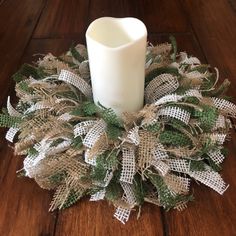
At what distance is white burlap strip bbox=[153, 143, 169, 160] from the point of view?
0.50 metres

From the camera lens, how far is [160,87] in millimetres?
579

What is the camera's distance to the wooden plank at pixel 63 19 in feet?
2.92

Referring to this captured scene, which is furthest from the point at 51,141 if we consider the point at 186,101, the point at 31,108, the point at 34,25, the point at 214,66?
the point at 34,25

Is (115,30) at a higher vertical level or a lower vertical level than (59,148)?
higher

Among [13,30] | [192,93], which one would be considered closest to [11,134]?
[192,93]

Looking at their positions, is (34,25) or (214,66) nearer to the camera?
(214,66)

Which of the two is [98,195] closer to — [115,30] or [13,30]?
[115,30]

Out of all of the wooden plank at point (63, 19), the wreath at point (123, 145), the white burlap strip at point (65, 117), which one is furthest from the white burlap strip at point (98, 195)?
the wooden plank at point (63, 19)

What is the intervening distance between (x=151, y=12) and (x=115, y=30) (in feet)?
1.58

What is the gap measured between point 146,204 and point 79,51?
32 centimetres

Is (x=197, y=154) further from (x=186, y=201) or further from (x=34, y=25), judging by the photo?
(x=34, y=25)

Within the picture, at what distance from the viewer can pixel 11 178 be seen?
0.54 m

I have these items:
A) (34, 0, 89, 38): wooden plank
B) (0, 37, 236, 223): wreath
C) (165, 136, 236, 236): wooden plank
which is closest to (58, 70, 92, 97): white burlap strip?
(0, 37, 236, 223): wreath

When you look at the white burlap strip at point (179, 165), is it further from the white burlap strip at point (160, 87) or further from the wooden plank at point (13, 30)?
the wooden plank at point (13, 30)
